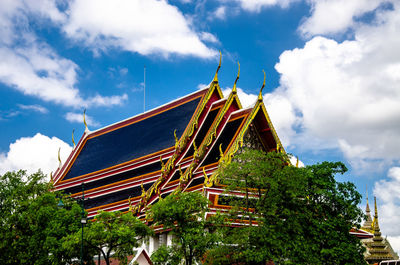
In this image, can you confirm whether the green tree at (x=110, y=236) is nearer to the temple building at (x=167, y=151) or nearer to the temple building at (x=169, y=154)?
the temple building at (x=169, y=154)

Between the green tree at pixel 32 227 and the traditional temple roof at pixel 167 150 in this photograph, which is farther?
the traditional temple roof at pixel 167 150

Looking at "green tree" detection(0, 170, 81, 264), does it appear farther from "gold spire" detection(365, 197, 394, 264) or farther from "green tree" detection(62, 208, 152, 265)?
"gold spire" detection(365, 197, 394, 264)

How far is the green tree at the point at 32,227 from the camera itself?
771 inches

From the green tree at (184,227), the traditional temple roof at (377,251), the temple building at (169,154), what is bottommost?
the green tree at (184,227)

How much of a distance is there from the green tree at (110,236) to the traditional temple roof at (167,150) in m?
4.16

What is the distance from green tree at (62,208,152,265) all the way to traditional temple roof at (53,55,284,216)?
4163mm

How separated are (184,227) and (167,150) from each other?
11.1m

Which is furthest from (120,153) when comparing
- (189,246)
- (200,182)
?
(189,246)

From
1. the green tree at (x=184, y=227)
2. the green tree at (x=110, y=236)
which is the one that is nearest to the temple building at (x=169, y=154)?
the green tree at (x=110, y=236)

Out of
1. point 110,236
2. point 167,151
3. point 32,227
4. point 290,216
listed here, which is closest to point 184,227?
point 110,236

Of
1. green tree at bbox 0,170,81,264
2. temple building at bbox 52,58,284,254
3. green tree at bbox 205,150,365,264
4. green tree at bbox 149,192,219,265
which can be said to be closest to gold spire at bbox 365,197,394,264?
temple building at bbox 52,58,284,254

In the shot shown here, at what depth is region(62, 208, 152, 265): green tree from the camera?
1767 cm

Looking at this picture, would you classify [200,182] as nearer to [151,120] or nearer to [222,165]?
[222,165]

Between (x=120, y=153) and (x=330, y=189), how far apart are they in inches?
670
